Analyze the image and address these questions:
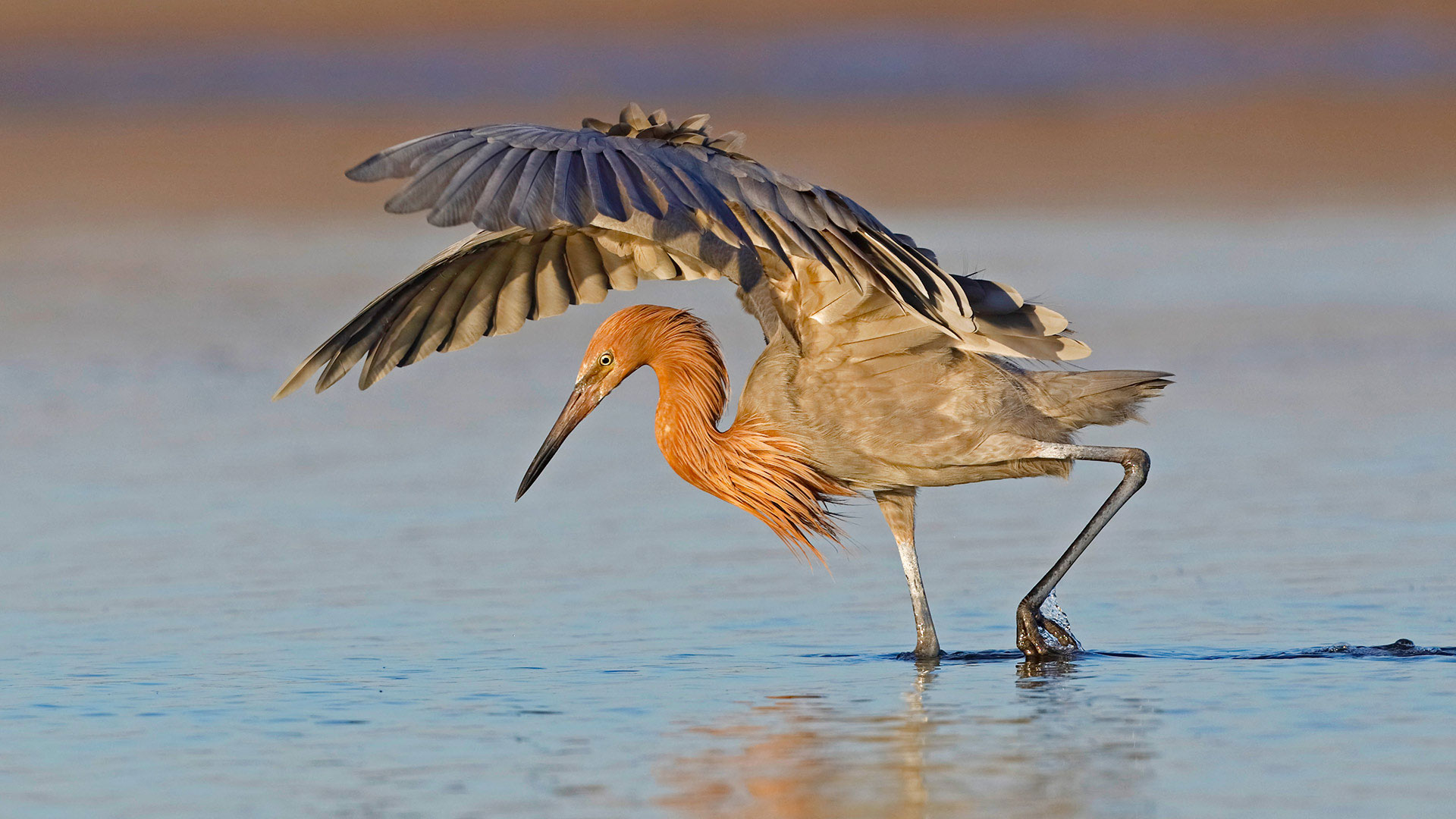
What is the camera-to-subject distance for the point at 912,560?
8.53 metres

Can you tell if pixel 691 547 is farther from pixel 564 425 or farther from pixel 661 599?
pixel 564 425

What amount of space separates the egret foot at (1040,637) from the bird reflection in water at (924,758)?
1.44 feet

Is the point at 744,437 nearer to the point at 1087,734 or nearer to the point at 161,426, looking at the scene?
the point at 1087,734

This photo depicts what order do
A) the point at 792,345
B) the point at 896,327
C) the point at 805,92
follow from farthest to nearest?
1. the point at 805,92
2. the point at 792,345
3. the point at 896,327

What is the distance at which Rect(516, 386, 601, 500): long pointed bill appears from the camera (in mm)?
8906

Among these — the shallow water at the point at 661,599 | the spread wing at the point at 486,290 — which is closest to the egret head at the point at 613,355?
the spread wing at the point at 486,290

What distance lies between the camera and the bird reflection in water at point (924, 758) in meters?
5.90

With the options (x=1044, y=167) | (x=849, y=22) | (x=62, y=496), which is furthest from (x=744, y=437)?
(x=849, y=22)

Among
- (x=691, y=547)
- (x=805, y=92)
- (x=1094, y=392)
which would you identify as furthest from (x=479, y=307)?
(x=805, y=92)

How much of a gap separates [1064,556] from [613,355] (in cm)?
201

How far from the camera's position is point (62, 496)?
1075cm

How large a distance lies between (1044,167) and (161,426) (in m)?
14.1

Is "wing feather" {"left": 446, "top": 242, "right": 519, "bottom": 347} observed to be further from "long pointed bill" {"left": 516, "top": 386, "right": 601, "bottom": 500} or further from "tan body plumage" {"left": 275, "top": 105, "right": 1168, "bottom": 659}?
"long pointed bill" {"left": 516, "top": 386, "right": 601, "bottom": 500}

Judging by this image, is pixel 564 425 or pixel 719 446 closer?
pixel 719 446
